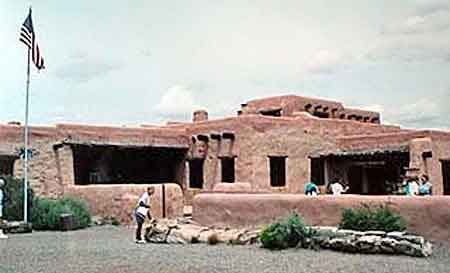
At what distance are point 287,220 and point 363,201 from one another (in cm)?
180

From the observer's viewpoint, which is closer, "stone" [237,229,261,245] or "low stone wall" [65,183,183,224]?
"stone" [237,229,261,245]

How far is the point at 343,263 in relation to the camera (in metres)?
12.2

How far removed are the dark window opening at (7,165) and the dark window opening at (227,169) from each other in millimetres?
8457

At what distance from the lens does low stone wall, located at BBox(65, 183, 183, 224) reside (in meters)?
21.4

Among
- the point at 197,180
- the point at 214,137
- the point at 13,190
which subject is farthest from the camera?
the point at 197,180

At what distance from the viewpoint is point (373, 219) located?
14.8 meters

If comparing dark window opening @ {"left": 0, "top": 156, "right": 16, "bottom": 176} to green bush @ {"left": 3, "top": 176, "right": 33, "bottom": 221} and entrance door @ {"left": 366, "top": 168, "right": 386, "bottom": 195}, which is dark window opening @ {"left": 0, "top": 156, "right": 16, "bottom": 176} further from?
entrance door @ {"left": 366, "top": 168, "right": 386, "bottom": 195}

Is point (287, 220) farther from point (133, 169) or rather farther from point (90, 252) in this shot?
point (133, 169)

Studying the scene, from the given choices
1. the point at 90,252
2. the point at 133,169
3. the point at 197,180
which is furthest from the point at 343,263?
the point at 133,169

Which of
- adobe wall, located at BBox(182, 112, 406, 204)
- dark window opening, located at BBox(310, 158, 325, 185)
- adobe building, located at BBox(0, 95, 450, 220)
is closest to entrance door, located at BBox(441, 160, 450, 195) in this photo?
adobe building, located at BBox(0, 95, 450, 220)

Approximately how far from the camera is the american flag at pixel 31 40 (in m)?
18.9

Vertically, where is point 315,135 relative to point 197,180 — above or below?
above

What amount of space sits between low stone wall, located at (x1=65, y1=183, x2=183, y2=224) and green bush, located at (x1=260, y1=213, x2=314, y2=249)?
695 cm

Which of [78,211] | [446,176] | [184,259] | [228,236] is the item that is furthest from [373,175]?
[184,259]
